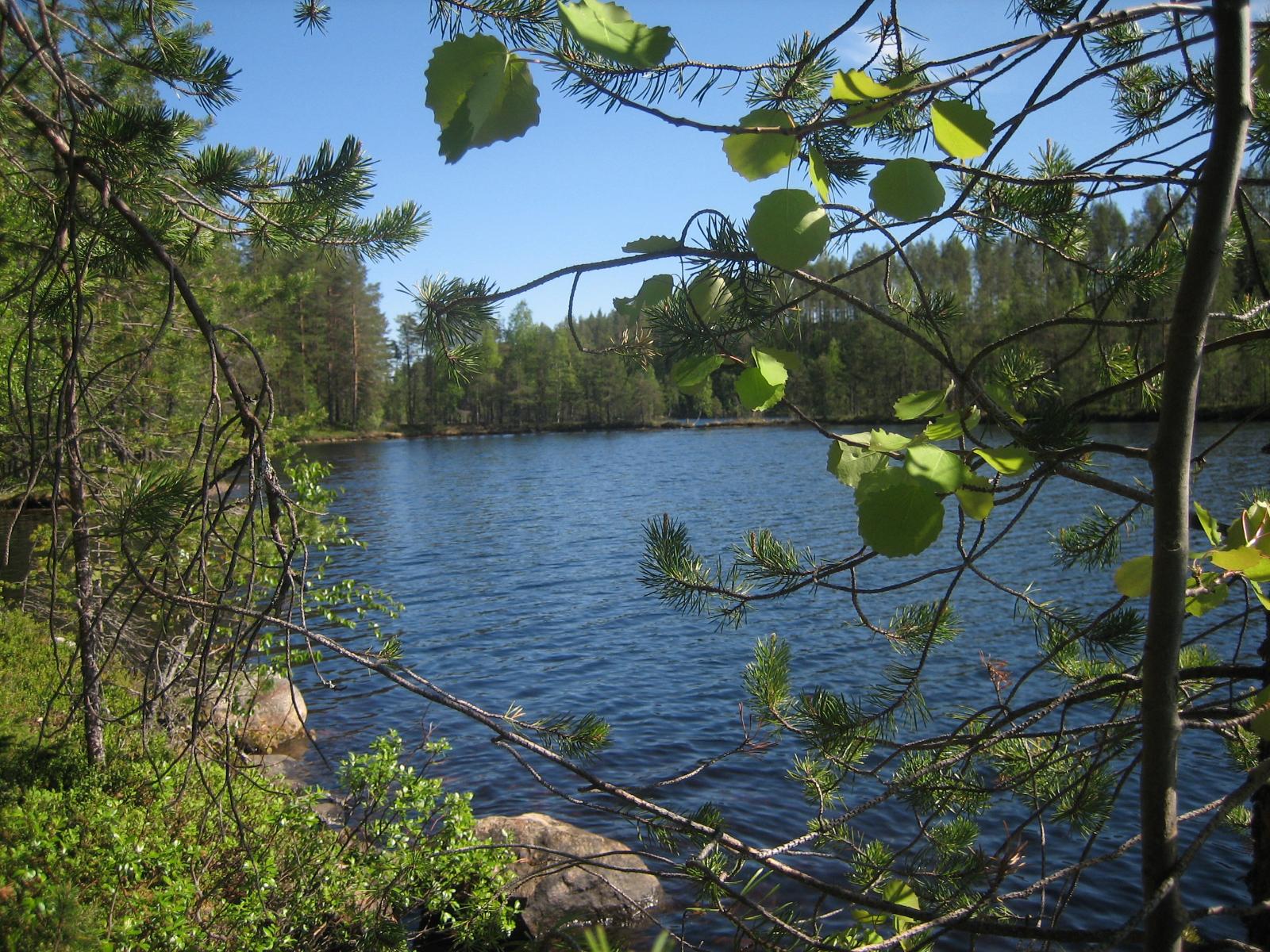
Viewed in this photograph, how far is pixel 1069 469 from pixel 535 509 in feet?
87.9

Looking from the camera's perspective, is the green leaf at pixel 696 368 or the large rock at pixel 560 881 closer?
the green leaf at pixel 696 368

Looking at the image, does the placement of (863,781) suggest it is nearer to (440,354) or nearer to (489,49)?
(440,354)

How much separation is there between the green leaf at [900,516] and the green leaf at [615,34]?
360 millimetres

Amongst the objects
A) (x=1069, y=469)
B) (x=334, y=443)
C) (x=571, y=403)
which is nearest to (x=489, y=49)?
(x=1069, y=469)

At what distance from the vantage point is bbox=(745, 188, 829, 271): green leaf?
661 mm

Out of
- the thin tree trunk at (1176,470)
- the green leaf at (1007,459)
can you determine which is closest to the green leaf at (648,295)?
the green leaf at (1007,459)

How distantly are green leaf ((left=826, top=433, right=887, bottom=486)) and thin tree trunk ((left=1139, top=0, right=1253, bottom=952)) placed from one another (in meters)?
0.25

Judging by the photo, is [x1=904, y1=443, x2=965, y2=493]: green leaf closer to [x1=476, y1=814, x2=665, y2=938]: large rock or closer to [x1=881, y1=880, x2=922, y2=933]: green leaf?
[x1=881, y1=880, x2=922, y2=933]: green leaf

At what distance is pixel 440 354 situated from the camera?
120 centimetres

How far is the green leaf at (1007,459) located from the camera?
2.59 feet

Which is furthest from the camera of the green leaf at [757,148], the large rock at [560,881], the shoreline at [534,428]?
the shoreline at [534,428]

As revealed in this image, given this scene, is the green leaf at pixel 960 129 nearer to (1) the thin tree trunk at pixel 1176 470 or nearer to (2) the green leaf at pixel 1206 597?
(1) the thin tree trunk at pixel 1176 470

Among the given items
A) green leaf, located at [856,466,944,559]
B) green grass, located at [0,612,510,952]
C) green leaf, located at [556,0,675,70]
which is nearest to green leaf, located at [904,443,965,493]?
green leaf, located at [856,466,944,559]

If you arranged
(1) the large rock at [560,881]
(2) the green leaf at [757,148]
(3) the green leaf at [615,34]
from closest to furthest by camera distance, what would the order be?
(3) the green leaf at [615,34], (2) the green leaf at [757,148], (1) the large rock at [560,881]
